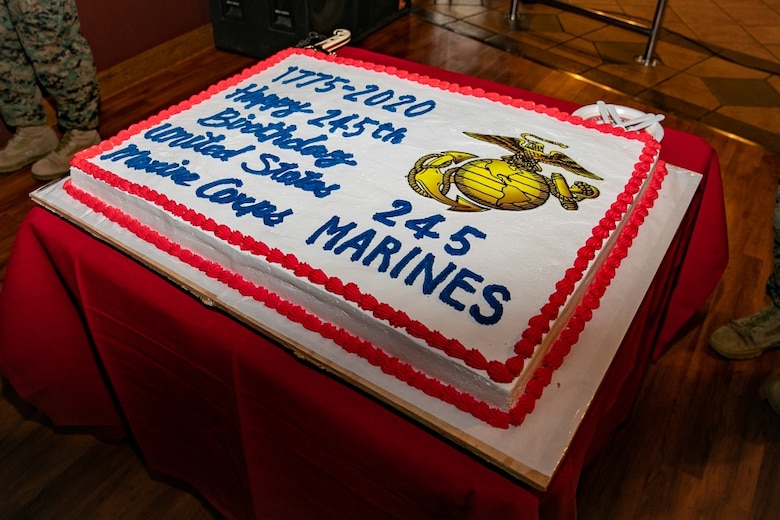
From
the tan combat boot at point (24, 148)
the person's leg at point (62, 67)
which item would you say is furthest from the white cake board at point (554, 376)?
the tan combat boot at point (24, 148)

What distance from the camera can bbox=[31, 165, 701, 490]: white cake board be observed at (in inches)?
34.5

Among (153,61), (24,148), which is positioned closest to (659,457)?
(24,148)

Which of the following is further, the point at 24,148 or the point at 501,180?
the point at 24,148

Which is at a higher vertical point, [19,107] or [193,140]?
[193,140]

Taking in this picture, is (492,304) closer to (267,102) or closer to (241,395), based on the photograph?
Answer: (241,395)

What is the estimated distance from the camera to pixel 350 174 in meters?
1.31

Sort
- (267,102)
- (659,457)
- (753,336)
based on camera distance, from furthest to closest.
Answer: (753,336)
(659,457)
(267,102)

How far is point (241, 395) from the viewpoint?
1116 millimetres

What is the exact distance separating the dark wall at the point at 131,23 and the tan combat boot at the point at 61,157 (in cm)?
60

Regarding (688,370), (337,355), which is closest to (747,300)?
(688,370)

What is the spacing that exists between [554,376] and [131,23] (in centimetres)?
319

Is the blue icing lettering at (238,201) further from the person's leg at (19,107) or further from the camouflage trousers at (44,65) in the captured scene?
the person's leg at (19,107)

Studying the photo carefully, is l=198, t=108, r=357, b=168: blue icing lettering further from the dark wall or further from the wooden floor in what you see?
the dark wall

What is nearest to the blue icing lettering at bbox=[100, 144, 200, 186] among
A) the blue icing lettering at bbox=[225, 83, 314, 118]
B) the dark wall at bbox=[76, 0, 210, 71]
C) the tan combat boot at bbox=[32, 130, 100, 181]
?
the blue icing lettering at bbox=[225, 83, 314, 118]
